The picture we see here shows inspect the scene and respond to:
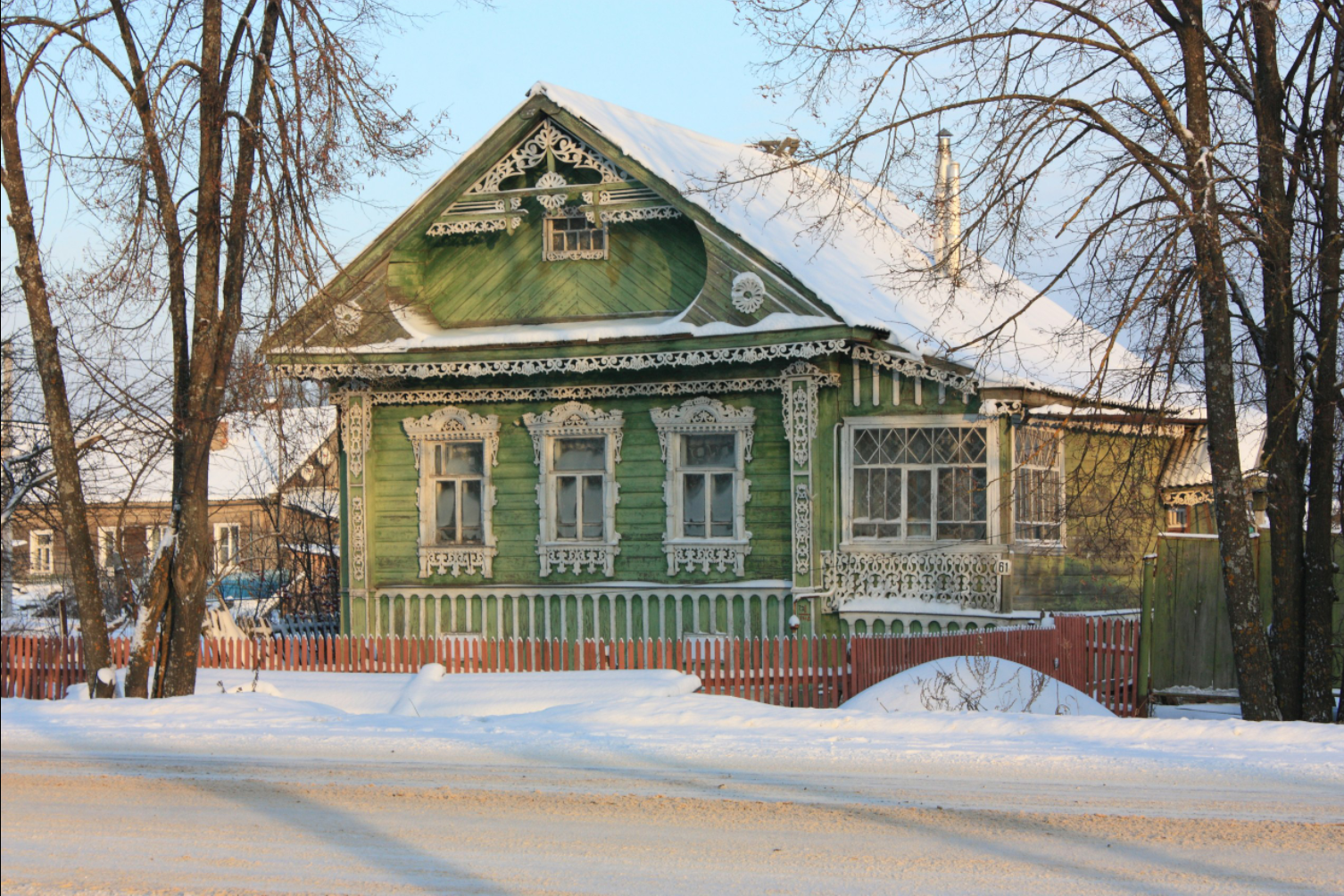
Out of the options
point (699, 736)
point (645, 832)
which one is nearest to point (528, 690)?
point (699, 736)

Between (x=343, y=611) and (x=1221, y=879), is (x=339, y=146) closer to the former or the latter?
(x=343, y=611)

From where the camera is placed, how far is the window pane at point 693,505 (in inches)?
656

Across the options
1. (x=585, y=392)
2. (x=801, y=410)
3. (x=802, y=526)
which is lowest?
(x=802, y=526)

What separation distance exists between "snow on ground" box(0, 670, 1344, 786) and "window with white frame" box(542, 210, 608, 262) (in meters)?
7.64

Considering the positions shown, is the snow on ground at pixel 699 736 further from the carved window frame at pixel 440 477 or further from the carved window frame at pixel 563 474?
the carved window frame at pixel 440 477

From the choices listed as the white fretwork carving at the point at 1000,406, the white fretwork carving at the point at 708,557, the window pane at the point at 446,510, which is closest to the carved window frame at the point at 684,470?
the white fretwork carving at the point at 708,557

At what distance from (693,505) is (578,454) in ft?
5.56

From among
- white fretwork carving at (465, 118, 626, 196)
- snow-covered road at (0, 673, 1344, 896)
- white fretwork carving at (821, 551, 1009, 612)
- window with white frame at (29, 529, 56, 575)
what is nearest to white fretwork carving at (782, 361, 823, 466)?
white fretwork carving at (821, 551, 1009, 612)

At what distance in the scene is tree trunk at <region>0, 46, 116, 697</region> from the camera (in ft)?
38.7

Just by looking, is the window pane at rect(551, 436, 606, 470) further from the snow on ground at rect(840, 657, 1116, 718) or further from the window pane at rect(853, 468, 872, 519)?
the snow on ground at rect(840, 657, 1116, 718)

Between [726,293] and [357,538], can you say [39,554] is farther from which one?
[726,293]

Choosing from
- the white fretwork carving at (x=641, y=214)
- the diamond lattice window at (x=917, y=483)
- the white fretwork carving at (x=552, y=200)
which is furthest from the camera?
the white fretwork carving at (x=552, y=200)

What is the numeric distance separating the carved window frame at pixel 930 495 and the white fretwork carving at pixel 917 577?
0.10 metres

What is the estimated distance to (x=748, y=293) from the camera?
1540 cm
